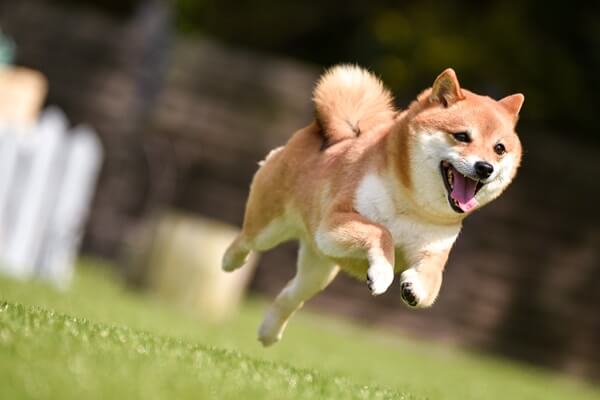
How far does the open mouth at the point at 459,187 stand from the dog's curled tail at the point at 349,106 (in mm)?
654

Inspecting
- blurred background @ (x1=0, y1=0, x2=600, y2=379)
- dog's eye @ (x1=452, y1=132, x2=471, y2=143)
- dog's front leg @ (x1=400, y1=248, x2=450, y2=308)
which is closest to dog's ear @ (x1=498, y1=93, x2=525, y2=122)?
dog's eye @ (x1=452, y1=132, x2=471, y2=143)

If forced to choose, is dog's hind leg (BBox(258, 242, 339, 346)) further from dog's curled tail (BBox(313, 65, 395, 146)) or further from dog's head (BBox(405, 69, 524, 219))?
dog's head (BBox(405, 69, 524, 219))

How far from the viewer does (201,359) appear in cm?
433

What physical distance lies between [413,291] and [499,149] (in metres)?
0.68

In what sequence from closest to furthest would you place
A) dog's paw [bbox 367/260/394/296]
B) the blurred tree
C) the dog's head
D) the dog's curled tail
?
dog's paw [bbox 367/260/394/296], the dog's head, the dog's curled tail, the blurred tree

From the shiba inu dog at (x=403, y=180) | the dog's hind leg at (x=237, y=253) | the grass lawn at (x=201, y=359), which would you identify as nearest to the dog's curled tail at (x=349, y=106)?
the shiba inu dog at (x=403, y=180)

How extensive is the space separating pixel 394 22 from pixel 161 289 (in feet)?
15.0

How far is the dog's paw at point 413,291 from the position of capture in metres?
4.59

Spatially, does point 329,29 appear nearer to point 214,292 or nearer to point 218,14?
point 218,14

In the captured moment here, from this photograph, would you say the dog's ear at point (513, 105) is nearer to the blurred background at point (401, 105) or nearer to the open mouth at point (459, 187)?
the open mouth at point (459, 187)

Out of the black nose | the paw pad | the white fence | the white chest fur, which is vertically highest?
the black nose

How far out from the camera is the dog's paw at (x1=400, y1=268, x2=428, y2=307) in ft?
15.1

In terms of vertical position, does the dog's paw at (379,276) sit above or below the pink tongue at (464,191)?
below

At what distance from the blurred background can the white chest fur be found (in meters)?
5.91
